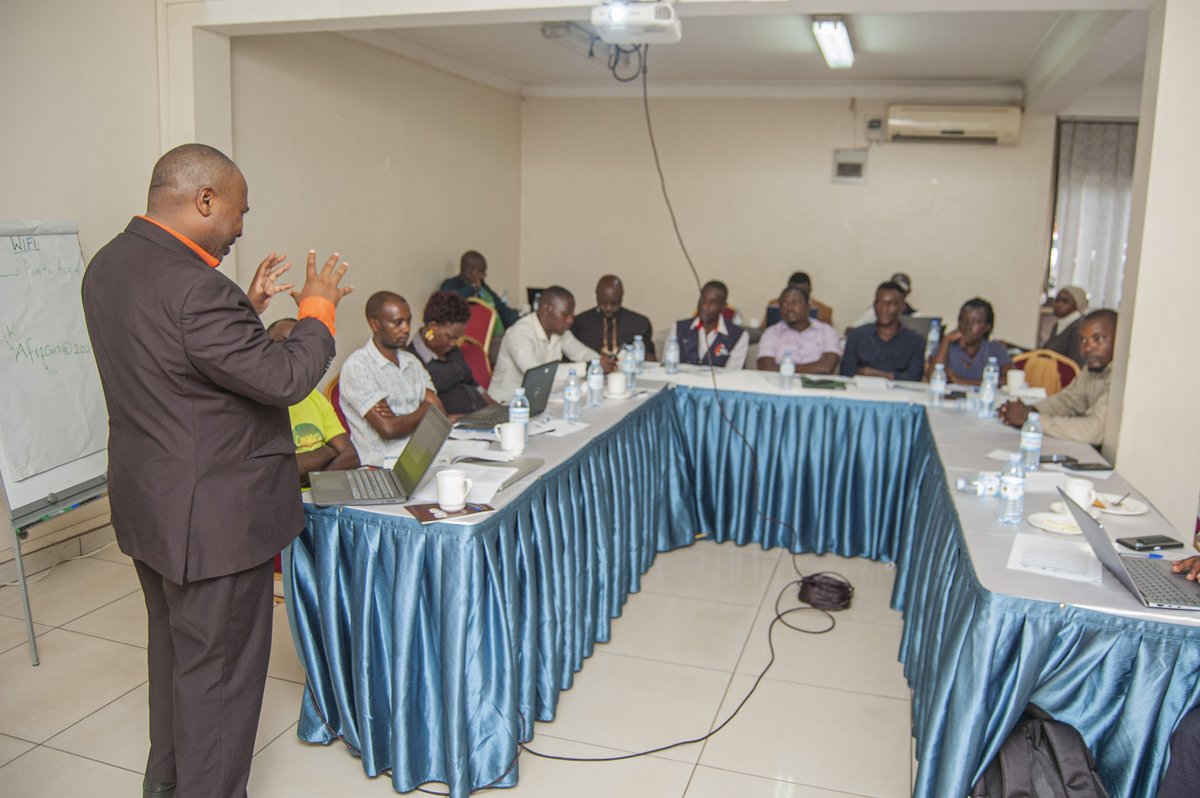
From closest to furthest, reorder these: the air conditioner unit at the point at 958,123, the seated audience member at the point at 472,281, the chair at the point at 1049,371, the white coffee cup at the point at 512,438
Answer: the white coffee cup at the point at 512,438 → the chair at the point at 1049,371 → the seated audience member at the point at 472,281 → the air conditioner unit at the point at 958,123

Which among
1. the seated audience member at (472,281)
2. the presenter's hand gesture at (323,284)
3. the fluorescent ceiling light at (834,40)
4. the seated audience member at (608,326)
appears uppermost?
the fluorescent ceiling light at (834,40)

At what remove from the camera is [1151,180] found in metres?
3.27

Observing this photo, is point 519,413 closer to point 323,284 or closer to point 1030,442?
point 323,284

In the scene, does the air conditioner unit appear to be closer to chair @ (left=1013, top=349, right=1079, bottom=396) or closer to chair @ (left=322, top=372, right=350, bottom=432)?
chair @ (left=1013, top=349, right=1079, bottom=396)

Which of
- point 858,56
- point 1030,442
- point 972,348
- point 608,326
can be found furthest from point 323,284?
point 858,56

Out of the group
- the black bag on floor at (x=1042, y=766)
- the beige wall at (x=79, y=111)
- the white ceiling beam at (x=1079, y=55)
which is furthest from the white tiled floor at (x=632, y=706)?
the white ceiling beam at (x=1079, y=55)

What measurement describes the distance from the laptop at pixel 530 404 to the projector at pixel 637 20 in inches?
51.0

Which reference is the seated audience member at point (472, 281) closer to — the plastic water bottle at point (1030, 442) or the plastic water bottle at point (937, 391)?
the plastic water bottle at point (937, 391)

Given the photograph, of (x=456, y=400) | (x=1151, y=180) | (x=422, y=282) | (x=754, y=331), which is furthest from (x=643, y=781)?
(x=422, y=282)

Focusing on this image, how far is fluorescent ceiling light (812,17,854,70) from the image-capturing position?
557 centimetres

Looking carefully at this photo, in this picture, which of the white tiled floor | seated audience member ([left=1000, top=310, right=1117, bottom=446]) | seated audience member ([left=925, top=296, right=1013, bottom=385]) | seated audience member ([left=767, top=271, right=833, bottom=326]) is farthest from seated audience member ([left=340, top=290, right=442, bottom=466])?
seated audience member ([left=767, top=271, right=833, bottom=326])

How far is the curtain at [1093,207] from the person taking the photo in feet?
26.7

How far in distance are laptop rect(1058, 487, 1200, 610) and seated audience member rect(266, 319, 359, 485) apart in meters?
2.22

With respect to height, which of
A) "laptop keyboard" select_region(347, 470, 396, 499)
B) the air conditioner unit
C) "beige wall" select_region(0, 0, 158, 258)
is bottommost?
"laptop keyboard" select_region(347, 470, 396, 499)
